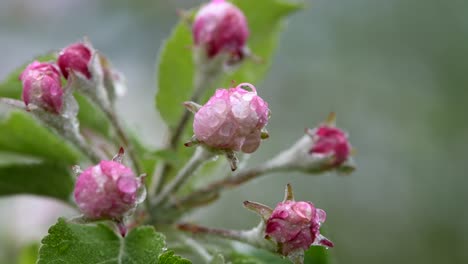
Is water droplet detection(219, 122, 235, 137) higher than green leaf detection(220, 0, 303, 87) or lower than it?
lower

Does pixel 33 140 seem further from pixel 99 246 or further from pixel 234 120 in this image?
pixel 234 120

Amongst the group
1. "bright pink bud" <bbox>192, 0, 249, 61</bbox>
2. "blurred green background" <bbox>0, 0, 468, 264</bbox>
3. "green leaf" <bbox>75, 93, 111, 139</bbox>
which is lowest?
"green leaf" <bbox>75, 93, 111, 139</bbox>

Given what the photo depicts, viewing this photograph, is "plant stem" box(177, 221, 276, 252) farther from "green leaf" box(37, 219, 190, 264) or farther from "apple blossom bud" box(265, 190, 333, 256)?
"green leaf" box(37, 219, 190, 264)

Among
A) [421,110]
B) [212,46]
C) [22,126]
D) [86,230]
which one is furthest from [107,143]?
[421,110]

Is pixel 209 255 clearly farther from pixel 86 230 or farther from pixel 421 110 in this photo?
pixel 421 110

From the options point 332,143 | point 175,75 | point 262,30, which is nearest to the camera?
point 332,143

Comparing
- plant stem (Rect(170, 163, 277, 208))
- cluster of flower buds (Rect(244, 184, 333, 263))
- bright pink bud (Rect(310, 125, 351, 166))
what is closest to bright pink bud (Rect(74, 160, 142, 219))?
cluster of flower buds (Rect(244, 184, 333, 263))

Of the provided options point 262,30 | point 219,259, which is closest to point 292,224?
point 219,259
